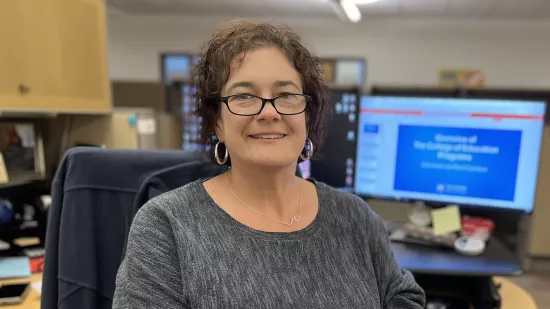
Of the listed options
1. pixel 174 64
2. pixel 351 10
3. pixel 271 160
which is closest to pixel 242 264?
pixel 271 160

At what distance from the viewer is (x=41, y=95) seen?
4.40ft

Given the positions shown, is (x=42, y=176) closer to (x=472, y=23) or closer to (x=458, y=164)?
(x=458, y=164)

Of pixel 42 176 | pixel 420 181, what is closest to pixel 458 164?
pixel 420 181

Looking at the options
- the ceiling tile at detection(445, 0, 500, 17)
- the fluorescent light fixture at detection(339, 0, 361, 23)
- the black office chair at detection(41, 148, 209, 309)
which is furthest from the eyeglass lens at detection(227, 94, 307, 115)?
the ceiling tile at detection(445, 0, 500, 17)

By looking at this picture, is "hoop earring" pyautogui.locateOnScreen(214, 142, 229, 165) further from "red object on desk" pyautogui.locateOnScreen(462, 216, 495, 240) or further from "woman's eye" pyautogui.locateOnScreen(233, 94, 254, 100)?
"red object on desk" pyautogui.locateOnScreen(462, 216, 495, 240)

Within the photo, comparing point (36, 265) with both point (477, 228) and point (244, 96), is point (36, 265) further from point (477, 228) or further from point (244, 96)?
point (477, 228)

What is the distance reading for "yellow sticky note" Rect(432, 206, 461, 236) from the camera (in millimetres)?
1389

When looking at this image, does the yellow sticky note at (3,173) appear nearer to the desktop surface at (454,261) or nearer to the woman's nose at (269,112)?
the woman's nose at (269,112)

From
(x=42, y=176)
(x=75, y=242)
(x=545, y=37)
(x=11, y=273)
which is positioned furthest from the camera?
(x=545, y=37)

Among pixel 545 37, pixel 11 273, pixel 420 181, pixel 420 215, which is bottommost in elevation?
pixel 11 273

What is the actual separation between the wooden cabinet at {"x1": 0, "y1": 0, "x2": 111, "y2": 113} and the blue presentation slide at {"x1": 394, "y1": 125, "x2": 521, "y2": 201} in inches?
46.2

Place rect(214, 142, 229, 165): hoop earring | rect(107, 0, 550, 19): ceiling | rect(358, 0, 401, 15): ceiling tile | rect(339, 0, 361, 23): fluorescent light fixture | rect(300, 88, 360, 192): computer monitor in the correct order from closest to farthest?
1. rect(214, 142, 229, 165): hoop earring
2. rect(300, 88, 360, 192): computer monitor
3. rect(339, 0, 361, 23): fluorescent light fixture
4. rect(107, 0, 550, 19): ceiling
5. rect(358, 0, 401, 15): ceiling tile

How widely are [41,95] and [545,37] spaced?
7.03 m

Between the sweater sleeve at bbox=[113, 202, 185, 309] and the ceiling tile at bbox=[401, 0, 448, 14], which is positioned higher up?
the ceiling tile at bbox=[401, 0, 448, 14]
